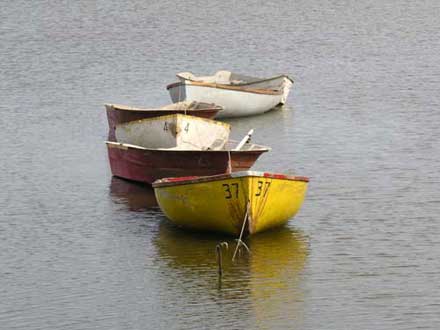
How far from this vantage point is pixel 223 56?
51.4 m

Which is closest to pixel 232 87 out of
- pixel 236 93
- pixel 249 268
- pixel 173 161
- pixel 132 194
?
pixel 236 93

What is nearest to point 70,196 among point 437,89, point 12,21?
point 437,89

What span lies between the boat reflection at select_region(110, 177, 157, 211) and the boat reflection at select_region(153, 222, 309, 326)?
6.26ft

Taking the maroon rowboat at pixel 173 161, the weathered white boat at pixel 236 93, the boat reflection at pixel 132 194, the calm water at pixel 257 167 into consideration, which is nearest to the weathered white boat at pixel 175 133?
the maroon rowboat at pixel 173 161

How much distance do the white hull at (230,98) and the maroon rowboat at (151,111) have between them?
9.88 ft

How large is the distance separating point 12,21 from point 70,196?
35193 millimetres

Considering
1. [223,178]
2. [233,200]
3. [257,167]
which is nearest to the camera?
[223,178]

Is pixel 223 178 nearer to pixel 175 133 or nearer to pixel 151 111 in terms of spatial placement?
pixel 175 133

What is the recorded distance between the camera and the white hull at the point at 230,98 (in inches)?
1487

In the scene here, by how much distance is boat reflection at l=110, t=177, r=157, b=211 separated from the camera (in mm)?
28020

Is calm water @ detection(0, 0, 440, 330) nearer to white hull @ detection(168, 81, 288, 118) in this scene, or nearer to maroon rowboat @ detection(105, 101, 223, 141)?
white hull @ detection(168, 81, 288, 118)

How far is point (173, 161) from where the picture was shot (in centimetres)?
2808

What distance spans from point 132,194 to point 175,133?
1.66 m

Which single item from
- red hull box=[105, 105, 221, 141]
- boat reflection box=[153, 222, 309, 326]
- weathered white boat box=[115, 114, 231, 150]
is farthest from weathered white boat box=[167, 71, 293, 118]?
boat reflection box=[153, 222, 309, 326]
